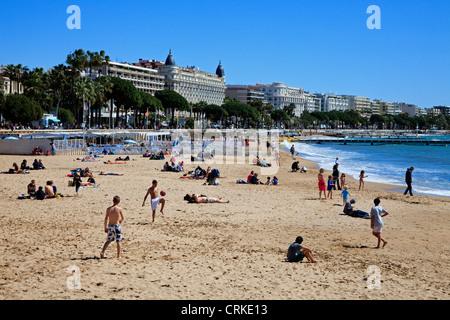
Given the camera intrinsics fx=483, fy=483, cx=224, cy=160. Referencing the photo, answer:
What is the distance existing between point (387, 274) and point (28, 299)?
635 cm

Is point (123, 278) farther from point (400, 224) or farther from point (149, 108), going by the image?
point (149, 108)

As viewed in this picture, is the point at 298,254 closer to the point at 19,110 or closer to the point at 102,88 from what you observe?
the point at 19,110

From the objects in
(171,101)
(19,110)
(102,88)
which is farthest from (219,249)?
(171,101)

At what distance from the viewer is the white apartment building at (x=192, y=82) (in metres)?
143

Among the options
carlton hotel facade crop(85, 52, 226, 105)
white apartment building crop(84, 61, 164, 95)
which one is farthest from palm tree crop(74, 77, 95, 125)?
carlton hotel facade crop(85, 52, 226, 105)

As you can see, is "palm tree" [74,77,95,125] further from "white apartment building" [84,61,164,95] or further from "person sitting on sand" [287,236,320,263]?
"person sitting on sand" [287,236,320,263]

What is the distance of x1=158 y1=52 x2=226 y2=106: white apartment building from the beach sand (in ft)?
416

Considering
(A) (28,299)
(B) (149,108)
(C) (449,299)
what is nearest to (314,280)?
(C) (449,299)

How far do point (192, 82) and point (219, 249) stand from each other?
144 metres

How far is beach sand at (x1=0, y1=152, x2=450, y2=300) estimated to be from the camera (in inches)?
313

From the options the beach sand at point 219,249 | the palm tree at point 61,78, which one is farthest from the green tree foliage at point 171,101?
the beach sand at point 219,249

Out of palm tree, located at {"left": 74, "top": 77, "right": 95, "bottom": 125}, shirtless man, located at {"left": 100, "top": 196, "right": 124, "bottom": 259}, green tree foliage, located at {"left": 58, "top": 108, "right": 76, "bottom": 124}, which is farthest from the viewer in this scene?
green tree foliage, located at {"left": 58, "top": 108, "right": 76, "bottom": 124}

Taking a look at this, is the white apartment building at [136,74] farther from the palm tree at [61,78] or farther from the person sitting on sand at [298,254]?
the person sitting on sand at [298,254]

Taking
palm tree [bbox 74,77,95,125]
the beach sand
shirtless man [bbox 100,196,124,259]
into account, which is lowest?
the beach sand
